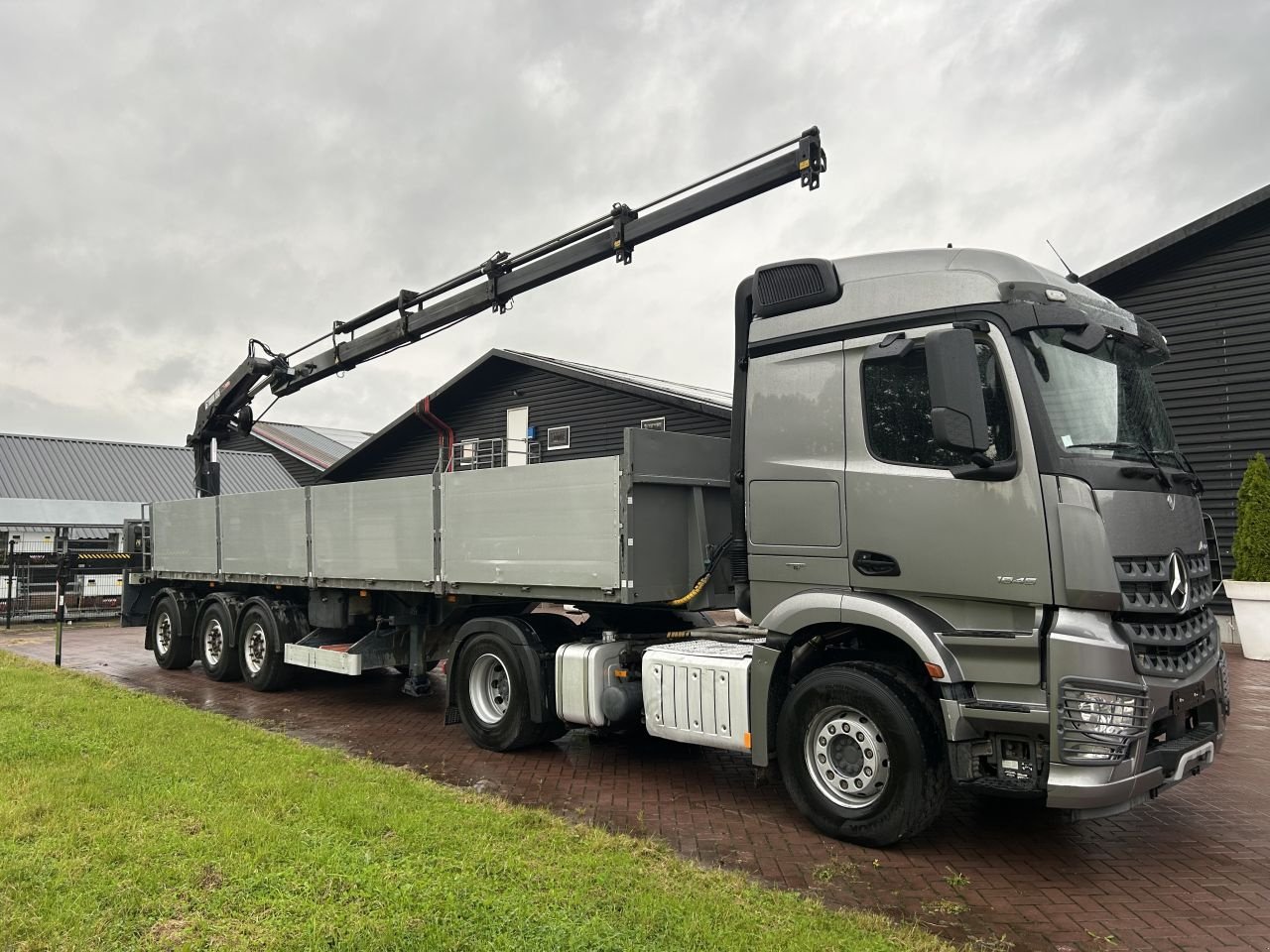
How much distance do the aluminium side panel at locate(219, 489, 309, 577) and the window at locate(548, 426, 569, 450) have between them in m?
10.7

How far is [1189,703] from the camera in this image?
15.9 ft

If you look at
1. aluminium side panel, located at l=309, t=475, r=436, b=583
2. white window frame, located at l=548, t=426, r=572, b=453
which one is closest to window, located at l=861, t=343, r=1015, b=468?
aluminium side panel, located at l=309, t=475, r=436, b=583

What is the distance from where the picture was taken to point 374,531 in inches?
344

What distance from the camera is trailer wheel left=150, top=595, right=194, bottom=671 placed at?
12266 mm

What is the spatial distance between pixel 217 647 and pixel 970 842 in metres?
9.60

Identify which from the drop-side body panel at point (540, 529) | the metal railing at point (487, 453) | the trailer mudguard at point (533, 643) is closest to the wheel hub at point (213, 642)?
the drop-side body panel at point (540, 529)

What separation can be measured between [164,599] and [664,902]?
35.7 ft

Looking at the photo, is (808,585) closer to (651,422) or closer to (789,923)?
(789,923)

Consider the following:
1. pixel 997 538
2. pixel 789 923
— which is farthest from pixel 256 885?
pixel 997 538

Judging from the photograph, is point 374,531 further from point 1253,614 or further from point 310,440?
point 310,440

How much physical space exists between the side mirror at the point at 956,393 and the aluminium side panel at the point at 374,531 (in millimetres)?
4784

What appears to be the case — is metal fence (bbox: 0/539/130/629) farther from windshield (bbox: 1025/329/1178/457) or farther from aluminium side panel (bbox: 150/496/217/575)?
windshield (bbox: 1025/329/1178/457)

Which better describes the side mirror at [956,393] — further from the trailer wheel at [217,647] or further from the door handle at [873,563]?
the trailer wheel at [217,647]

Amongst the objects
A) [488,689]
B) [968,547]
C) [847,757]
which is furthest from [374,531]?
[968,547]
